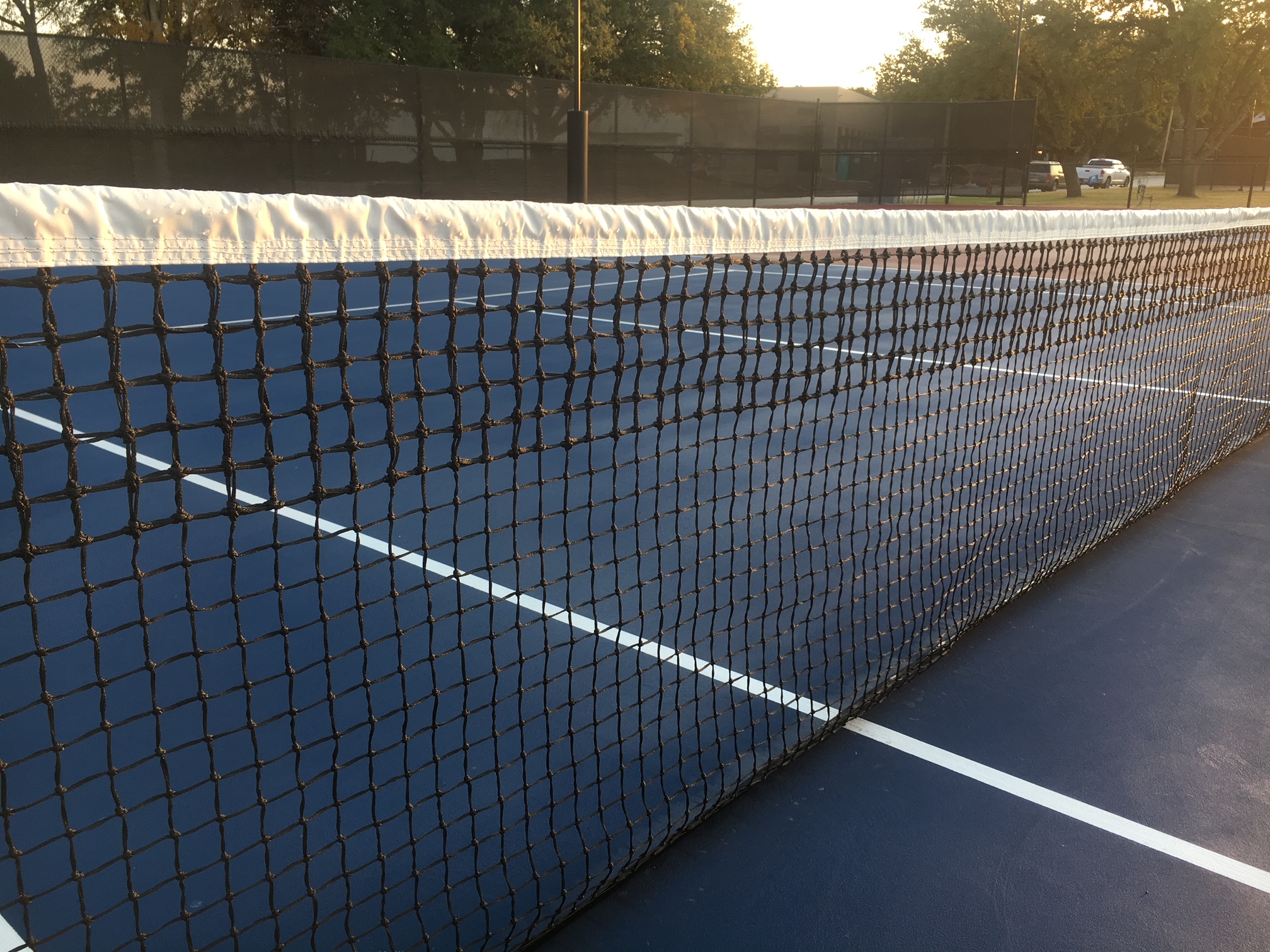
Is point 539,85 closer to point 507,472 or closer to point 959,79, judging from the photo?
point 507,472

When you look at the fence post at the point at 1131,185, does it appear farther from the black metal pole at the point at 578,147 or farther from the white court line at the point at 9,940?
the white court line at the point at 9,940

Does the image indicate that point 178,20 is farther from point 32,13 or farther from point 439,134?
point 439,134

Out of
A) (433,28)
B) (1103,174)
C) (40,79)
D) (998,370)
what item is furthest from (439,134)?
(1103,174)

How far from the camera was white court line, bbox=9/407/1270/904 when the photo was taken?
246 centimetres

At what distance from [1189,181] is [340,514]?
30.1m

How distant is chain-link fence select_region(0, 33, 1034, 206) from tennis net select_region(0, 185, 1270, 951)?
437 inches

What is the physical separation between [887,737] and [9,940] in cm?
218

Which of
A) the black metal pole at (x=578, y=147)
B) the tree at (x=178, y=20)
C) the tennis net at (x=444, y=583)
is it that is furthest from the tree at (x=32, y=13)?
the tennis net at (x=444, y=583)

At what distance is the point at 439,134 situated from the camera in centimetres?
1862

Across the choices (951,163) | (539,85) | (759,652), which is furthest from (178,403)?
(951,163)

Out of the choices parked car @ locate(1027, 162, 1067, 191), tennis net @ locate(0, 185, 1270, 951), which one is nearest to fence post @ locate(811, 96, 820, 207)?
parked car @ locate(1027, 162, 1067, 191)

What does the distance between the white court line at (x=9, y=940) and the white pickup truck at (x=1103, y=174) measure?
44009 mm

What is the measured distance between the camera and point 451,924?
2.15m

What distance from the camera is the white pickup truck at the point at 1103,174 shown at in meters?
41.3
